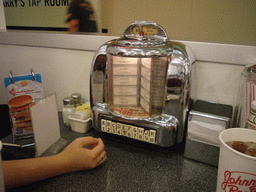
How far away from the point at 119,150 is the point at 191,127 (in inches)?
11.4

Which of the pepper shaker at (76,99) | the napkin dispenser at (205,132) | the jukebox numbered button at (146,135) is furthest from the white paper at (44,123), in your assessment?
the napkin dispenser at (205,132)

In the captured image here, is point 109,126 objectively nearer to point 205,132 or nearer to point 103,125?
point 103,125

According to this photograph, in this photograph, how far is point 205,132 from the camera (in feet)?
2.07

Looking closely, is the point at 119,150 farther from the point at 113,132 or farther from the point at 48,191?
the point at 48,191

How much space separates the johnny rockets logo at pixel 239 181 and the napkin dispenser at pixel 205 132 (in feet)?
0.76

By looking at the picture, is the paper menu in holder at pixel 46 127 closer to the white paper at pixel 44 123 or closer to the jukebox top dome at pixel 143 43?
the white paper at pixel 44 123

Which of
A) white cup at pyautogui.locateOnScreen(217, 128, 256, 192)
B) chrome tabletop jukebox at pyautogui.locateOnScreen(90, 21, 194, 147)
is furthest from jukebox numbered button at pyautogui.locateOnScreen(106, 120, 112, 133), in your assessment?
white cup at pyautogui.locateOnScreen(217, 128, 256, 192)

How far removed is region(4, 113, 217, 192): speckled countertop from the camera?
1.87 ft

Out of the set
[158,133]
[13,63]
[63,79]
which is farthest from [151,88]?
[13,63]

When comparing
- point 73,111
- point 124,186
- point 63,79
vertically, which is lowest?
point 124,186

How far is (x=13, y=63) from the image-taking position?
1.20 metres

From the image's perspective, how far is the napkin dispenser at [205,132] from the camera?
2.04 feet

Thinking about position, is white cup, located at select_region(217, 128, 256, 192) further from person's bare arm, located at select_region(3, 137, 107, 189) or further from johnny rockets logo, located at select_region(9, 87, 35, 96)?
johnny rockets logo, located at select_region(9, 87, 35, 96)

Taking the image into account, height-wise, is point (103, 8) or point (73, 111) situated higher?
point (103, 8)
